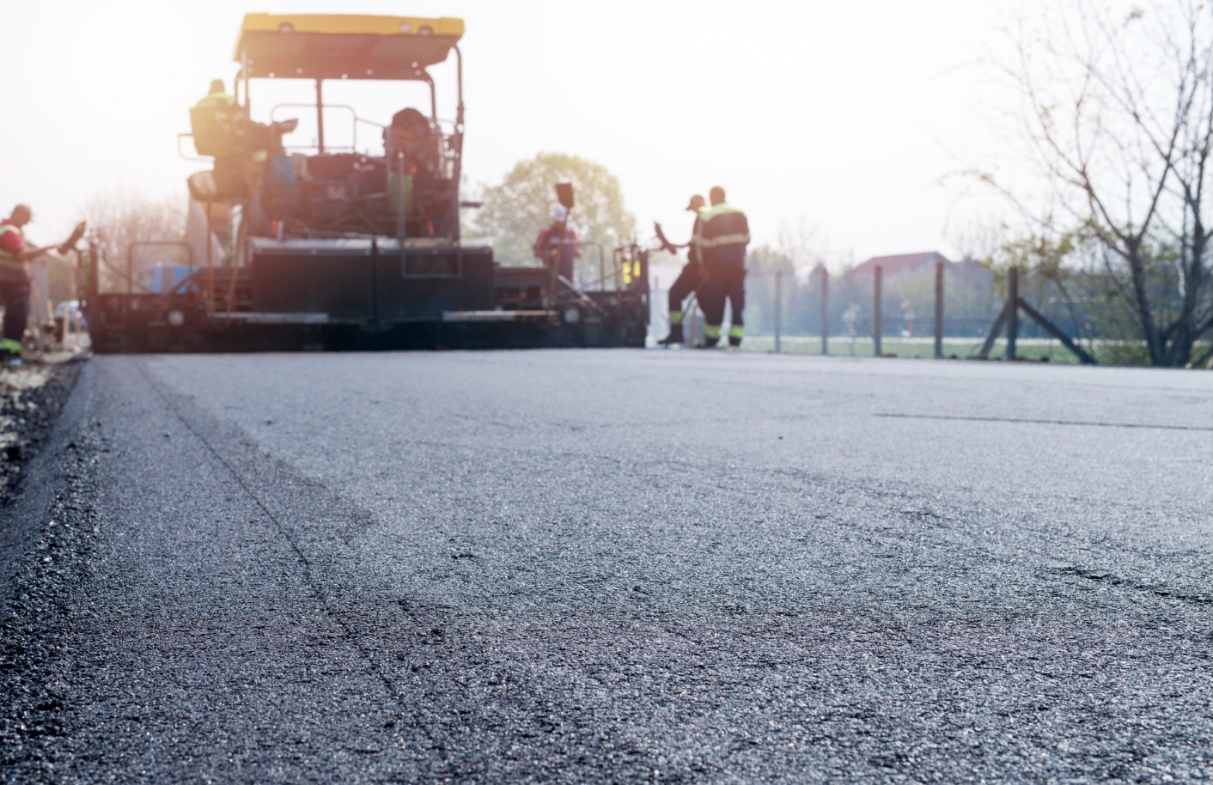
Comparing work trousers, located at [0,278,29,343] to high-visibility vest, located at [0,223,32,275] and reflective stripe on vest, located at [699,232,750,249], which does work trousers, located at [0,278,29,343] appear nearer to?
high-visibility vest, located at [0,223,32,275]

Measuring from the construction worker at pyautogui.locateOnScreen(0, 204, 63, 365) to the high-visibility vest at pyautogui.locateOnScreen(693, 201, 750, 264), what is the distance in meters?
7.93

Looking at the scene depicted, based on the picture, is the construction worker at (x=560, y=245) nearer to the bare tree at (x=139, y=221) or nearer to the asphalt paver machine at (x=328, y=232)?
the asphalt paver machine at (x=328, y=232)

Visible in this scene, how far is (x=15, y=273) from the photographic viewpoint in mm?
13250

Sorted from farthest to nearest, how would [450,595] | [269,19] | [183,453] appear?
[269,19], [183,453], [450,595]

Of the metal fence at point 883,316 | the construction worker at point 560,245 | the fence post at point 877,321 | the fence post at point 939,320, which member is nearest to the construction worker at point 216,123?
the construction worker at point 560,245

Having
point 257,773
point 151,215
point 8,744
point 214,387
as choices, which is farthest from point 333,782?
point 151,215

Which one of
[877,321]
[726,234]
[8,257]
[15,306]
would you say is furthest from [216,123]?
[877,321]

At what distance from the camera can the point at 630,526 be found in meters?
3.12

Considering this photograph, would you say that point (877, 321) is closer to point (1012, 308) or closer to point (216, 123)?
point (1012, 308)

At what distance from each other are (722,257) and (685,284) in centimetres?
144

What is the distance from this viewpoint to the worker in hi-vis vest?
1288 centimetres

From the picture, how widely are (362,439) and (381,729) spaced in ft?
10.9

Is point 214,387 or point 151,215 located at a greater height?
point 151,215

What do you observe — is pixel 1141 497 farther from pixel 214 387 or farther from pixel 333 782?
pixel 214 387
